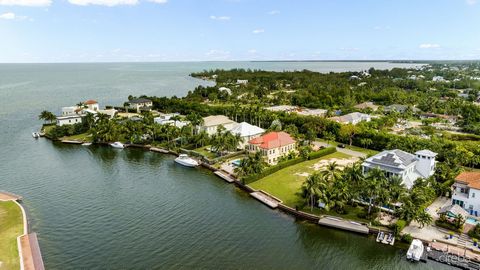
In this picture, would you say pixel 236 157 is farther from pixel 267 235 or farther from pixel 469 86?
pixel 469 86

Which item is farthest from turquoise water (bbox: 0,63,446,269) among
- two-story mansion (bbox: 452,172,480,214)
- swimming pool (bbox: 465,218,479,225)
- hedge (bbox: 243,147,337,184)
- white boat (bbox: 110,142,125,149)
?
two-story mansion (bbox: 452,172,480,214)

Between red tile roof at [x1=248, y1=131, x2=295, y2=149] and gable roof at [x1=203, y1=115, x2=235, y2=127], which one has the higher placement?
gable roof at [x1=203, y1=115, x2=235, y2=127]

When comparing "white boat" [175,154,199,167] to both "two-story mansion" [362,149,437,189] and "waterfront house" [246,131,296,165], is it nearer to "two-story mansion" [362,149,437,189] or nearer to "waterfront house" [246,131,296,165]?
"waterfront house" [246,131,296,165]

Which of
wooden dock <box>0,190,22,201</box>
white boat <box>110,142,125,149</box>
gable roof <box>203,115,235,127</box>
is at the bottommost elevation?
white boat <box>110,142,125,149</box>

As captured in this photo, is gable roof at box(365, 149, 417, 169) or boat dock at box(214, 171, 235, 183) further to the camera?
boat dock at box(214, 171, 235, 183)

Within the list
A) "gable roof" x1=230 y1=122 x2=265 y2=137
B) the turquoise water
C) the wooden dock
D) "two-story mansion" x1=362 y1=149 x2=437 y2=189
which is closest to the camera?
the turquoise water

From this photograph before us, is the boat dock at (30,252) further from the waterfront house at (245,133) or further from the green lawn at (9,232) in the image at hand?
the waterfront house at (245,133)
